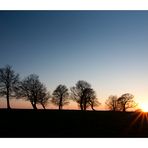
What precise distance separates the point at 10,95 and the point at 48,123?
22631 millimetres

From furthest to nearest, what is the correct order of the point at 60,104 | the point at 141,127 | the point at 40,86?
the point at 60,104
the point at 40,86
the point at 141,127

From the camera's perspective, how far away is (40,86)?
49812 millimetres

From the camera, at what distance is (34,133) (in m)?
18.9
